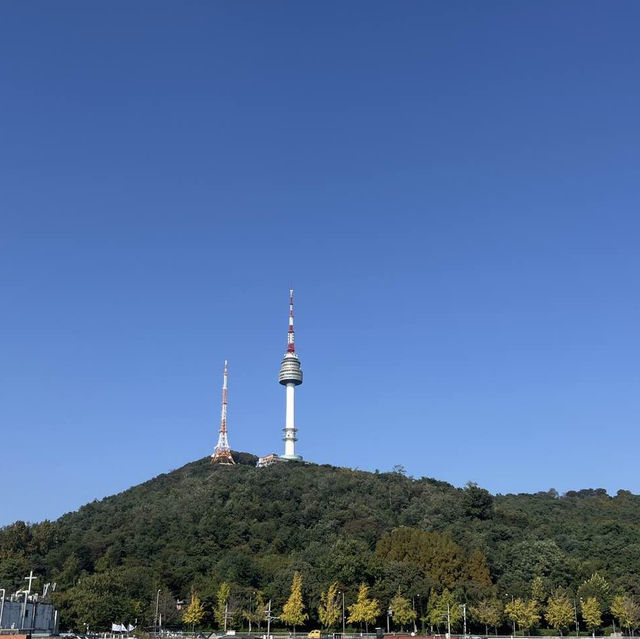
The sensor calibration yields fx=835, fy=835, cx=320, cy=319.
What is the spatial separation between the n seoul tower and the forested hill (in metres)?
7.66

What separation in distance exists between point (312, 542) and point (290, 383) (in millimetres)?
57983

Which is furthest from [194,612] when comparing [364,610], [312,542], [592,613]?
[592,613]

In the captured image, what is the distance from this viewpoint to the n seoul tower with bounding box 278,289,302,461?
169375 mm

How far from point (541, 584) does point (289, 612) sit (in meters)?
29.4

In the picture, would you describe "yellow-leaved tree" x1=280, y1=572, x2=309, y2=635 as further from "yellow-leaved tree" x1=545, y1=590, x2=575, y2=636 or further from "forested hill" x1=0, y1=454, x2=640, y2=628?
"yellow-leaved tree" x1=545, y1=590, x2=575, y2=636

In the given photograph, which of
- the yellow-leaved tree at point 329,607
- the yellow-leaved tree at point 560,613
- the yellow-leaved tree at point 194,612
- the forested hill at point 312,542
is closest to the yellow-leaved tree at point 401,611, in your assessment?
the forested hill at point 312,542

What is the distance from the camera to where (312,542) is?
115000 millimetres

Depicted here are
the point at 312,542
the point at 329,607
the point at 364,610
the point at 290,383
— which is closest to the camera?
the point at 364,610

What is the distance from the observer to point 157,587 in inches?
3834

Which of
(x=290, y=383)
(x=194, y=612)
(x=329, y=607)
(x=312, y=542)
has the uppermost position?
(x=290, y=383)

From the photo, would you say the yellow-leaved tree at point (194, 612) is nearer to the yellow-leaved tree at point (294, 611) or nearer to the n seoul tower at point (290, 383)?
the yellow-leaved tree at point (294, 611)

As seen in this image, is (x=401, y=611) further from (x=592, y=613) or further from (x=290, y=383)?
(x=290, y=383)

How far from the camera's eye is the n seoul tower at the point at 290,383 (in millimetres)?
169375

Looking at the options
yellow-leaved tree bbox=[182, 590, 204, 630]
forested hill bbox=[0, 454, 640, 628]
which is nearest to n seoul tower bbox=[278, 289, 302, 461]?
forested hill bbox=[0, 454, 640, 628]
